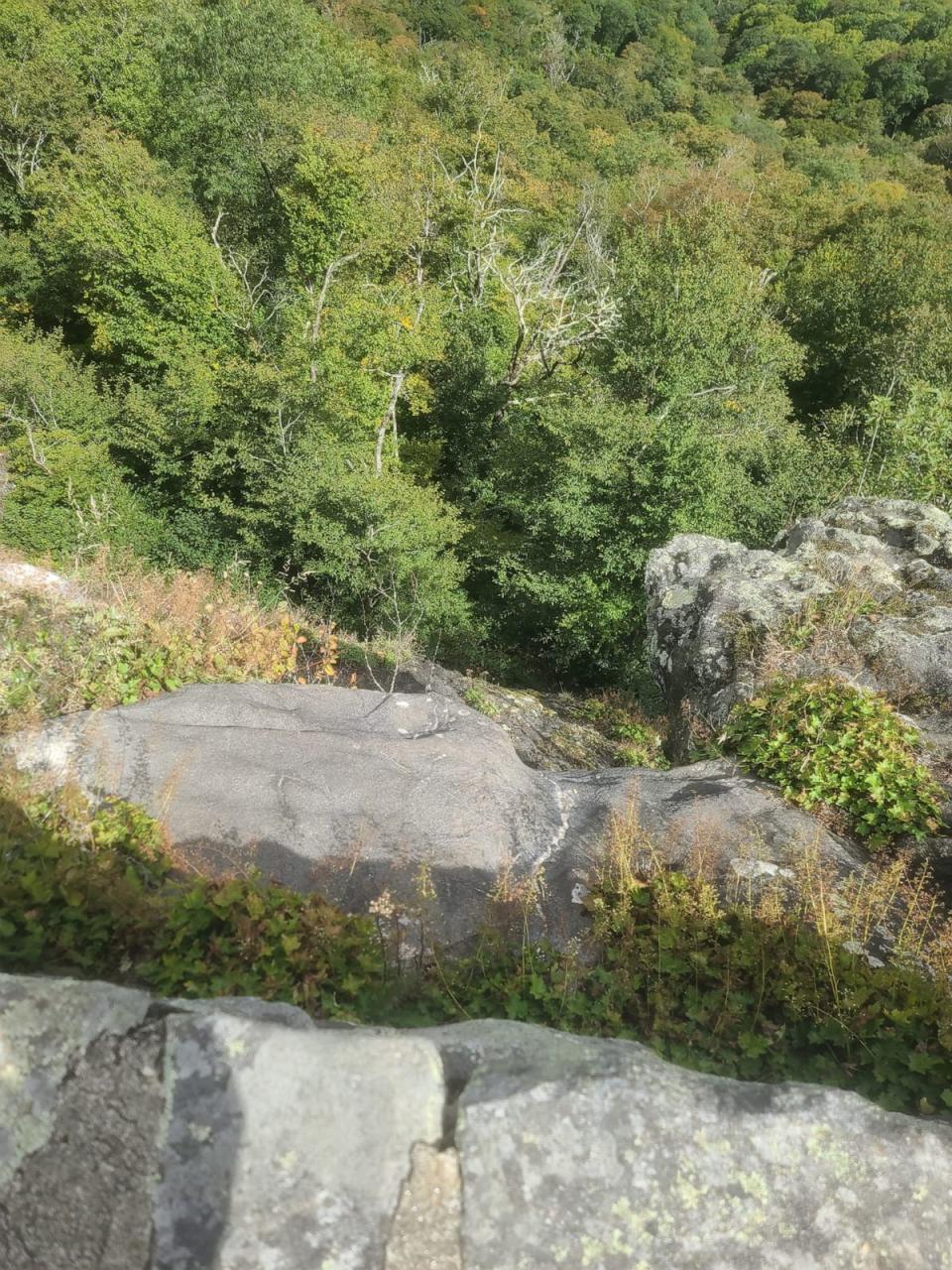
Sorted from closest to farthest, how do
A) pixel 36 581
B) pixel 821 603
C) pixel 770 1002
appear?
pixel 770 1002
pixel 36 581
pixel 821 603

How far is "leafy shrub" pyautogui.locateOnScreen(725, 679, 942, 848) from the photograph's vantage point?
620 cm

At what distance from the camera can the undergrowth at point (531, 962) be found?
11.9 ft

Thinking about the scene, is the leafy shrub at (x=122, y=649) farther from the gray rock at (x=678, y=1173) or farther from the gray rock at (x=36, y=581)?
the gray rock at (x=678, y=1173)

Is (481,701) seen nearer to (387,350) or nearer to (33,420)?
(387,350)

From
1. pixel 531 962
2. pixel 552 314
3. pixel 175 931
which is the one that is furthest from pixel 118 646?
pixel 552 314

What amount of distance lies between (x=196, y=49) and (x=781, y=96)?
67.2 meters

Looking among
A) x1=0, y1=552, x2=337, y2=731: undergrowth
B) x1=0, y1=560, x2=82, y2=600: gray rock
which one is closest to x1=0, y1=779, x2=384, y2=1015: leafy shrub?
x1=0, y1=552, x2=337, y2=731: undergrowth

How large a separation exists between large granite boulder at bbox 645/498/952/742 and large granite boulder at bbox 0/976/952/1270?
618cm

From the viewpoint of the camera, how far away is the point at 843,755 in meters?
6.59

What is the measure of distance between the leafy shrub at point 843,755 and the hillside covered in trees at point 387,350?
33.5 ft

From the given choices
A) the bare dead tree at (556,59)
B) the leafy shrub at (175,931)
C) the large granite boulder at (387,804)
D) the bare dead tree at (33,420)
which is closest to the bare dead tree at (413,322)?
the bare dead tree at (33,420)

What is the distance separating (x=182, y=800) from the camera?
17.8 feet

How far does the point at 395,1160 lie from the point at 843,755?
558 cm

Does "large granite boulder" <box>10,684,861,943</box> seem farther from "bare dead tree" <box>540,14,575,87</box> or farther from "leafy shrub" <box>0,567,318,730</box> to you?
"bare dead tree" <box>540,14,575,87</box>
